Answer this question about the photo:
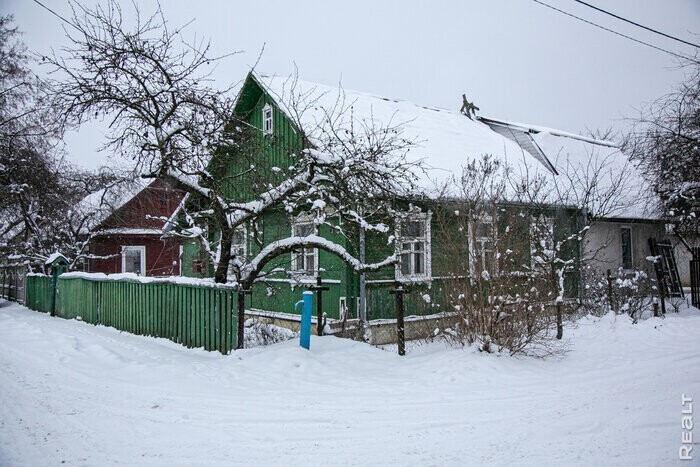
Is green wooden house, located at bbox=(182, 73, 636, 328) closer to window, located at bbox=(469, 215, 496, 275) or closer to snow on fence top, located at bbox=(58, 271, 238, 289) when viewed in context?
window, located at bbox=(469, 215, 496, 275)

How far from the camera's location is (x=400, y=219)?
10.1 meters

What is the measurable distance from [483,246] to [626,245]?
46.6 feet

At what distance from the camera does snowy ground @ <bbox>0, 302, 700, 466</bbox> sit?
4348 mm

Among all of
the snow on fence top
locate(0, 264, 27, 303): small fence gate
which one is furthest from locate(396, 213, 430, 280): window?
locate(0, 264, 27, 303): small fence gate

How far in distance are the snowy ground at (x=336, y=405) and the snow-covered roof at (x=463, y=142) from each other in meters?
6.00

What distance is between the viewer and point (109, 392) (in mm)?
6160

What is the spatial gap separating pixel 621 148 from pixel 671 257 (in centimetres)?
699

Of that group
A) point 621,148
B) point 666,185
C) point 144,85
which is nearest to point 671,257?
point 666,185

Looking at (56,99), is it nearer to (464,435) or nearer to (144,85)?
(144,85)

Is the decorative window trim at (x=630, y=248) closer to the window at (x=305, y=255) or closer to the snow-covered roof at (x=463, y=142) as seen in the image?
the snow-covered roof at (x=463, y=142)

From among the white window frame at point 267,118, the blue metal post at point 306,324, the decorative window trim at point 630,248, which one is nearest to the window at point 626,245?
the decorative window trim at point 630,248

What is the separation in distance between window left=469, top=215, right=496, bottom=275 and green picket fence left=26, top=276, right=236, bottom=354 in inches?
153

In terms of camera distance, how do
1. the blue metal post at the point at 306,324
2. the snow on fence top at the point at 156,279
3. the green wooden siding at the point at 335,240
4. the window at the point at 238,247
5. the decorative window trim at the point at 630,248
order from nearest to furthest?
the blue metal post at the point at 306,324 → the snow on fence top at the point at 156,279 → the green wooden siding at the point at 335,240 → the window at the point at 238,247 → the decorative window trim at the point at 630,248

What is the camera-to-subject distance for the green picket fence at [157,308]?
8.14 m
